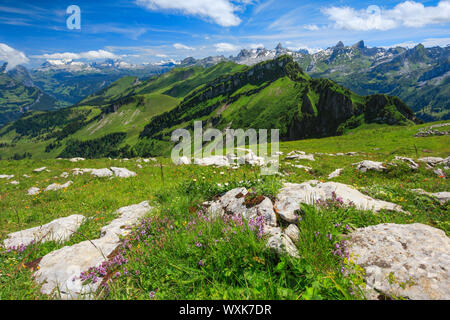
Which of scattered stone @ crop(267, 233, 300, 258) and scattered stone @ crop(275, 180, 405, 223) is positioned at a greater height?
scattered stone @ crop(275, 180, 405, 223)

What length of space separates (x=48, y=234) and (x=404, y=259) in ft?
31.0

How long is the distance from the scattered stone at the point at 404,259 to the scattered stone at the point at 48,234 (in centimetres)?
775

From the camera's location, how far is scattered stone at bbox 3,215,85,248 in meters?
6.24

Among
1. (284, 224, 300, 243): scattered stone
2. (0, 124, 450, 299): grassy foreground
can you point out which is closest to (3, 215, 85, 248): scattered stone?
(0, 124, 450, 299): grassy foreground

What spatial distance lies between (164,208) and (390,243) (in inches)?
231

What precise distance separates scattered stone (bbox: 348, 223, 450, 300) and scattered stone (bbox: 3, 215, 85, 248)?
7752 mm

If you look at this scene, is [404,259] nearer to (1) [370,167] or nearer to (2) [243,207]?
(2) [243,207]

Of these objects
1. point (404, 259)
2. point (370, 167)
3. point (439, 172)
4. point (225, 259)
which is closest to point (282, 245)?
point (225, 259)

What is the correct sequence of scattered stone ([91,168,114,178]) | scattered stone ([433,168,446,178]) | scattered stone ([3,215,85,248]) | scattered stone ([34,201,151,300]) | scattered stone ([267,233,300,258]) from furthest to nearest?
scattered stone ([91,168,114,178])
scattered stone ([433,168,446,178])
scattered stone ([3,215,85,248])
scattered stone ([34,201,151,300])
scattered stone ([267,233,300,258])

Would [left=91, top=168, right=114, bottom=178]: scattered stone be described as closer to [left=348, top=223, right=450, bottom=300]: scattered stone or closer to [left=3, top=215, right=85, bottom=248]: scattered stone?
[left=3, top=215, right=85, bottom=248]: scattered stone

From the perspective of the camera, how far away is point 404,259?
11.6ft

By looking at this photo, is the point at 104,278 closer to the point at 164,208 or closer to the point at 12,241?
the point at 164,208
